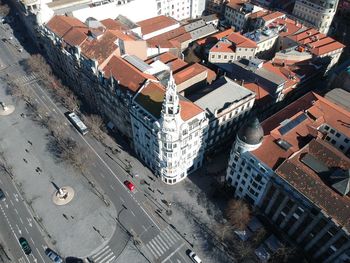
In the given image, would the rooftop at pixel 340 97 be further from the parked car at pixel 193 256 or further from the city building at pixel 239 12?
the city building at pixel 239 12

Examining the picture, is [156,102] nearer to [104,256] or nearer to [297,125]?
[297,125]

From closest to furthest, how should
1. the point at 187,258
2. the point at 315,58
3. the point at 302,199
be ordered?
the point at 302,199, the point at 187,258, the point at 315,58

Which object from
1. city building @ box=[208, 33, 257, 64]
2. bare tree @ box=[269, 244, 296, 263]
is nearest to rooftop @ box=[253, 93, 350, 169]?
bare tree @ box=[269, 244, 296, 263]

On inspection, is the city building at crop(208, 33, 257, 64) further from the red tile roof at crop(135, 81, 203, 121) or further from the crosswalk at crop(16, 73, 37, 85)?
the crosswalk at crop(16, 73, 37, 85)

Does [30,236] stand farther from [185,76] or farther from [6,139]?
[185,76]

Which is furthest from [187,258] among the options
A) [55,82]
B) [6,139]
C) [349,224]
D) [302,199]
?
[55,82]

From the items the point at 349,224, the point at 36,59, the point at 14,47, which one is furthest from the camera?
the point at 14,47
